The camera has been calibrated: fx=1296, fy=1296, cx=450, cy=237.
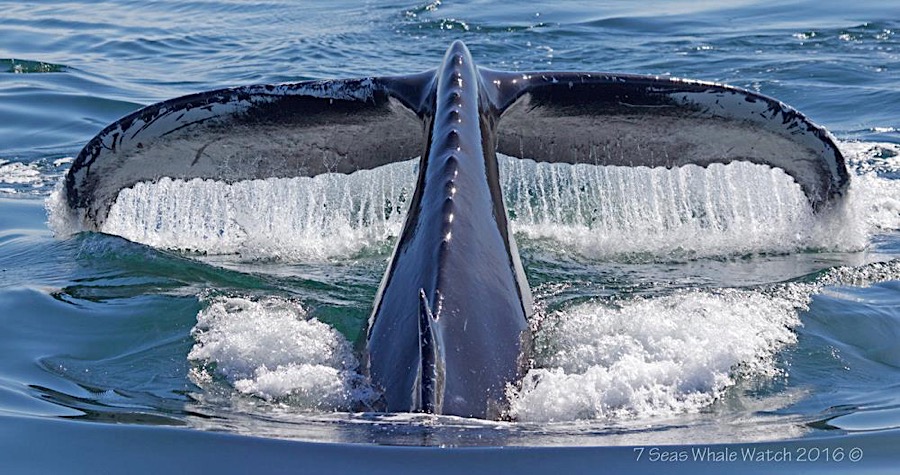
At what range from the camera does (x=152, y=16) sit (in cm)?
2206

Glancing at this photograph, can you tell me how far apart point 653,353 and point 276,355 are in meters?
1.80

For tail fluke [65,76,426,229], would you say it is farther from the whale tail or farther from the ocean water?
the ocean water

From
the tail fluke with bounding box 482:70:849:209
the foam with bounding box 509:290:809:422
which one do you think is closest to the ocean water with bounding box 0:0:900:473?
the foam with bounding box 509:290:809:422

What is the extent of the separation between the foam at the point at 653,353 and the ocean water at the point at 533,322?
0.02 metres

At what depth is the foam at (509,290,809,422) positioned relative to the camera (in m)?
5.40

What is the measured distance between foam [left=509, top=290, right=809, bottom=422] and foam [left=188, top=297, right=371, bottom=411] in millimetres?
847

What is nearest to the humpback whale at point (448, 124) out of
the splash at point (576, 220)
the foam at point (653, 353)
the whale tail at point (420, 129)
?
the whale tail at point (420, 129)

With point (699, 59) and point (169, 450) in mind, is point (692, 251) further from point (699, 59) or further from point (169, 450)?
point (699, 59)

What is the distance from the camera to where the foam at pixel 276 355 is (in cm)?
558

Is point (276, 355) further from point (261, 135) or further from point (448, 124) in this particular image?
point (261, 135)

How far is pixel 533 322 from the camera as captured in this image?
621 centimetres

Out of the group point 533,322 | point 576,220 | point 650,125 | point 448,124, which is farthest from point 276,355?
point 576,220

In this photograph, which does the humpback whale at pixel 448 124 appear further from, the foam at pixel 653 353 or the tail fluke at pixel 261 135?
the foam at pixel 653 353

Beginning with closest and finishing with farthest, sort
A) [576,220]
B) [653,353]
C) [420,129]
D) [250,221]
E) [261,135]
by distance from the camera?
[653,353], [420,129], [261,135], [250,221], [576,220]
